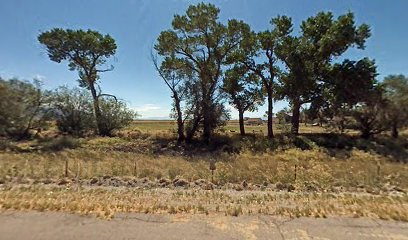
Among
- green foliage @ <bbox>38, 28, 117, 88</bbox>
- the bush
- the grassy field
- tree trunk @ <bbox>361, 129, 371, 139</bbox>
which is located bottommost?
the grassy field

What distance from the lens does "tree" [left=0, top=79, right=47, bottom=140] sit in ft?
83.7

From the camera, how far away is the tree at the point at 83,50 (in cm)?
3856

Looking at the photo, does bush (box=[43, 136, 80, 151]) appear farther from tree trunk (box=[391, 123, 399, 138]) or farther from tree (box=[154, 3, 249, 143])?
tree trunk (box=[391, 123, 399, 138])

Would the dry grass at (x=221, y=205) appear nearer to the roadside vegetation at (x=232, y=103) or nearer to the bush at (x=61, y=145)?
→ the roadside vegetation at (x=232, y=103)

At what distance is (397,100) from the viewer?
30.5 meters

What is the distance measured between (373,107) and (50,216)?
104 feet

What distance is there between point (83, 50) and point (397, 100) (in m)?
36.7

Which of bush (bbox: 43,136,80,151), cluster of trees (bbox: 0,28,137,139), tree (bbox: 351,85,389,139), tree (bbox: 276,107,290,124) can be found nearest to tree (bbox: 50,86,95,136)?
cluster of trees (bbox: 0,28,137,139)

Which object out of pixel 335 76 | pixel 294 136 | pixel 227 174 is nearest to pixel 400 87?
pixel 335 76

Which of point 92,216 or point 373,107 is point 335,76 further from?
point 92,216

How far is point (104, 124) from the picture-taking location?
3747cm

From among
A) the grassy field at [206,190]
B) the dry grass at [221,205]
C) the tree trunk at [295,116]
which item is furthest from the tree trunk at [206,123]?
the dry grass at [221,205]

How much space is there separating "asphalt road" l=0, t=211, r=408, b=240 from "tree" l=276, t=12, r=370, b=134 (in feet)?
81.3

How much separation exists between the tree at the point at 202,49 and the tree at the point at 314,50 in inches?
223
